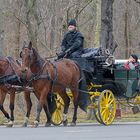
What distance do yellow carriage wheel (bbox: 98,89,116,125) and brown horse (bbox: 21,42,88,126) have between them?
816mm

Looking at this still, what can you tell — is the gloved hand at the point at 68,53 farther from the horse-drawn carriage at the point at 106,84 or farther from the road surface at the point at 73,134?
the road surface at the point at 73,134

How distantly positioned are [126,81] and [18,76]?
378 cm

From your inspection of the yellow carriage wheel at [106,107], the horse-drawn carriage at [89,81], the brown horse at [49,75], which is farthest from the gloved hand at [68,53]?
the yellow carriage wheel at [106,107]

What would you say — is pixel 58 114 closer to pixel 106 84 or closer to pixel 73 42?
pixel 106 84

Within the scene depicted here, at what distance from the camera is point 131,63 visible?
2405 cm

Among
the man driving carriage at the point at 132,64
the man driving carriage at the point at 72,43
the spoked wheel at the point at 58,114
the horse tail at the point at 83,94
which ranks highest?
the man driving carriage at the point at 72,43

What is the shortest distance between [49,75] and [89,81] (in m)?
2.16

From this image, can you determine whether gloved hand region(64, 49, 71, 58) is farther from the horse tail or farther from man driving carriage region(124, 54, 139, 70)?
man driving carriage region(124, 54, 139, 70)

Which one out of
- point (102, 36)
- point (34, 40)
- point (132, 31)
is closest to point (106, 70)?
Answer: point (102, 36)

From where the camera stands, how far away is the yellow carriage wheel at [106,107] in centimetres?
2179

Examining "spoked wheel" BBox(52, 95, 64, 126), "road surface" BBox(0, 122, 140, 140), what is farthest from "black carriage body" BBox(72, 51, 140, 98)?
"road surface" BBox(0, 122, 140, 140)

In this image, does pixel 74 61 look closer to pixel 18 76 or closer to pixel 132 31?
pixel 18 76

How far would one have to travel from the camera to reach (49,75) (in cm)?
2117

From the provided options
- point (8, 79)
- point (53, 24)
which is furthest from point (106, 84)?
point (53, 24)
